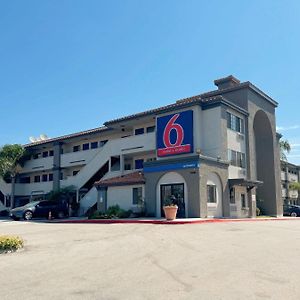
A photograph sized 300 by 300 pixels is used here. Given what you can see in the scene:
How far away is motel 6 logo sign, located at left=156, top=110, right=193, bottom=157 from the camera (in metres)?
30.3

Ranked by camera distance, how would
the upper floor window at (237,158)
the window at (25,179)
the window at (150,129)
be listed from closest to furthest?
1. the upper floor window at (237,158)
2. the window at (150,129)
3. the window at (25,179)

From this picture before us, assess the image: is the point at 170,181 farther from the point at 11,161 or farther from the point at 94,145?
the point at 11,161

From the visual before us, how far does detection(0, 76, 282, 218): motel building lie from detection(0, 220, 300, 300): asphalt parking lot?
14.0 metres

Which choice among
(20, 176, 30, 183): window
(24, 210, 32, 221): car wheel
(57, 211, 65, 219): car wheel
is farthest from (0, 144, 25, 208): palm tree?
(24, 210, 32, 221): car wheel

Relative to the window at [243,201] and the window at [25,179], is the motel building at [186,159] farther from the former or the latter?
the window at [25,179]

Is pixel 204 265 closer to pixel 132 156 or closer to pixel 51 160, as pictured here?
pixel 132 156

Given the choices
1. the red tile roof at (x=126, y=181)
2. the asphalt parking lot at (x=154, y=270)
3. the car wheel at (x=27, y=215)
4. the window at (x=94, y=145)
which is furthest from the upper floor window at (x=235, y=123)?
the asphalt parking lot at (x=154, y=270)

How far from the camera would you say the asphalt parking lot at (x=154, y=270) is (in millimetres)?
6348

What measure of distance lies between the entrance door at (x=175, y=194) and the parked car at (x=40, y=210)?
12.0 meters

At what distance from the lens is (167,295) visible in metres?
6.15

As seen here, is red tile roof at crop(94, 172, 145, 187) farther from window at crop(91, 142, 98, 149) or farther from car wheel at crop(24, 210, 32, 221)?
window at crop(91, 142, 98, 149)

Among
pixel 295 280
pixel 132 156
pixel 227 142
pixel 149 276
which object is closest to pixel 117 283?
pixel 149 276

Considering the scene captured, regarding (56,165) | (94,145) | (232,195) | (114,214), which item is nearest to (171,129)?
(232,195)

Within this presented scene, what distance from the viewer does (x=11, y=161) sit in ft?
152
